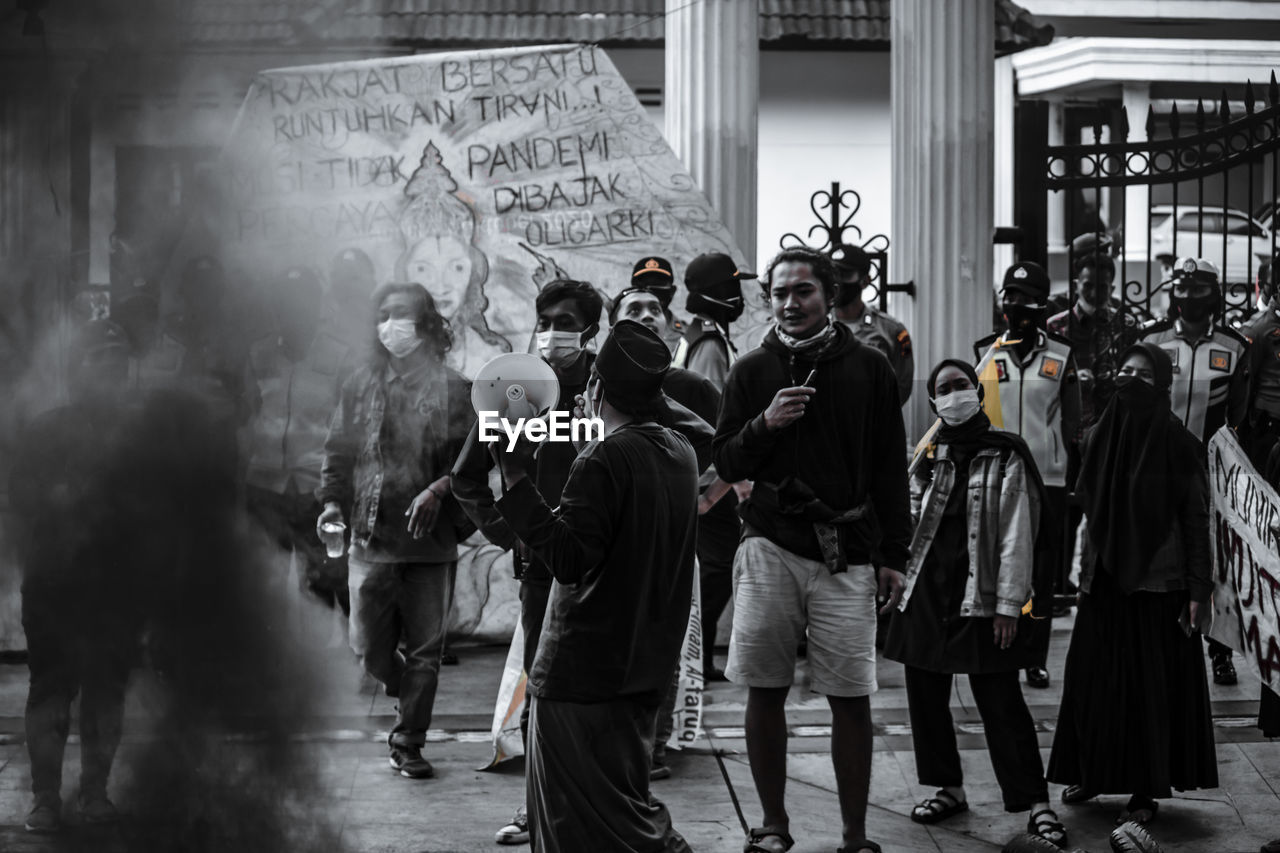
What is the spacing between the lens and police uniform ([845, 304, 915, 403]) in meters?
7.38

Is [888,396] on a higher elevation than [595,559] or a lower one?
higher

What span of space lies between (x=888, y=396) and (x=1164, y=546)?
1.07 metres

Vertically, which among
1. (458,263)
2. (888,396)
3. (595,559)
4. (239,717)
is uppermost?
(458,263)

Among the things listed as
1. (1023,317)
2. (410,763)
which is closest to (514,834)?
(410,763)

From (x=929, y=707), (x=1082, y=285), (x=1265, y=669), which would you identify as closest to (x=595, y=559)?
(x=929, y=707)

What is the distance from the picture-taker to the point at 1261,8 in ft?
28.8

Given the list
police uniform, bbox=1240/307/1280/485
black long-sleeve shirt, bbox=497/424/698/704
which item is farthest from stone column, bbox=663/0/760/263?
black long-sleeve shirt, bbox=497/424/698/704

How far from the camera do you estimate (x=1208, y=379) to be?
7.30 meters

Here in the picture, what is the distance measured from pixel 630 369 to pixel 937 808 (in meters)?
2.13

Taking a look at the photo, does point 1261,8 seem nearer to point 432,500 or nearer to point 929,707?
point 929,707

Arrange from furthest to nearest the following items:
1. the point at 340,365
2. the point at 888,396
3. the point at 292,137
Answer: the point at 888,396, the point at 340,365, the point at 292,137

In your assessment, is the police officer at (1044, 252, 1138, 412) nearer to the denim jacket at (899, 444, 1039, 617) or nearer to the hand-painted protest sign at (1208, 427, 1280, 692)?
the hand-painted protest sign at (1208, 427, 1280, 692)

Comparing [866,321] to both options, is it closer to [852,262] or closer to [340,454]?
[852,262]

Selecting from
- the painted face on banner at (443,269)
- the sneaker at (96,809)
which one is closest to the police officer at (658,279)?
the painted face on banner at (443,269)
